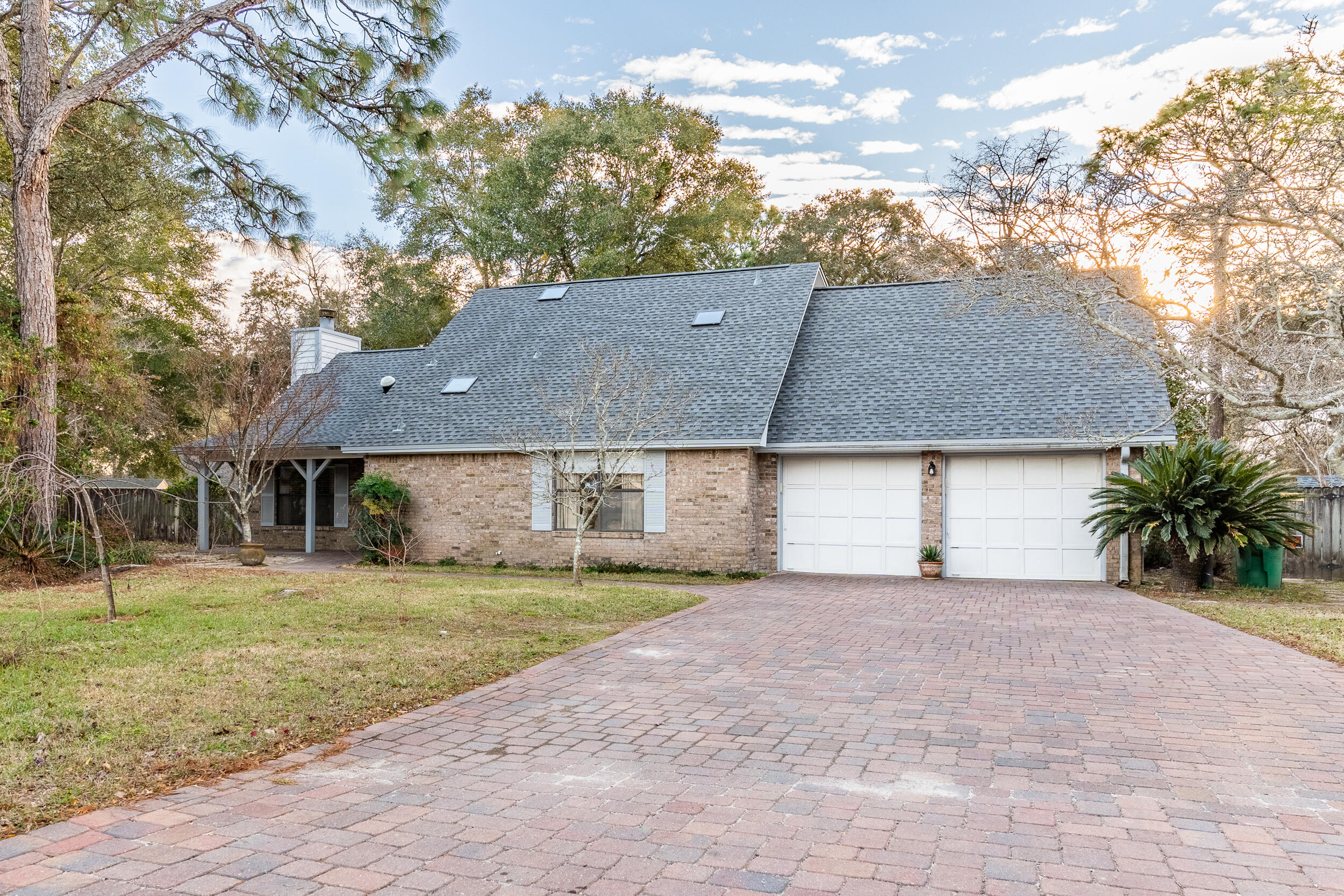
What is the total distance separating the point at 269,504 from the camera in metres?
20.0

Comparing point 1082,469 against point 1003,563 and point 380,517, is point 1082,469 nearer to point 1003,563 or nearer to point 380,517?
point 1003,563

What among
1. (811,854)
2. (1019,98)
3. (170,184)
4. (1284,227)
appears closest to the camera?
(811,854)

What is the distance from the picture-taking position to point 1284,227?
9195 millimetres

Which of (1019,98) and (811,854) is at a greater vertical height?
(1019,98)

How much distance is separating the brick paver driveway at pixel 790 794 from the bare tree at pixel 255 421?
11074 millimetres

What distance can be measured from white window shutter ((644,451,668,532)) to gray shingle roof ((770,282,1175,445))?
1.97 m

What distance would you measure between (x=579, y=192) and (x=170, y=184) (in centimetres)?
1209

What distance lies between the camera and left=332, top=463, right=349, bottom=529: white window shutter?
19219mm

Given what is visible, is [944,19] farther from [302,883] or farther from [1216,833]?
[302,883]

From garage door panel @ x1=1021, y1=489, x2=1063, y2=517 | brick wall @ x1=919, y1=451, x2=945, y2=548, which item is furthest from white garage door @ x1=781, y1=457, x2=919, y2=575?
garage door panel @ x1=1021, y1=489, x2=1063, y2=517

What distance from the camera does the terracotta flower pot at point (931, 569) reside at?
44.6 ft

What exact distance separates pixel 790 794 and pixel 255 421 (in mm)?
14077

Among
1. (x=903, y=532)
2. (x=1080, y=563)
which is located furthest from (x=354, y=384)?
(x=1080, y=563)

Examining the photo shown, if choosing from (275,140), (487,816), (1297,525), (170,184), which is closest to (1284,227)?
(1297,525)
